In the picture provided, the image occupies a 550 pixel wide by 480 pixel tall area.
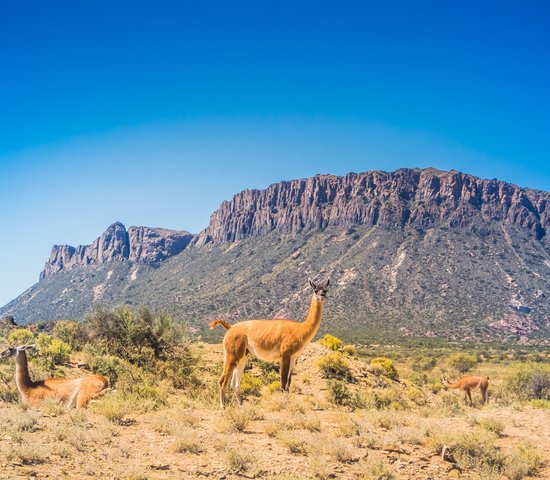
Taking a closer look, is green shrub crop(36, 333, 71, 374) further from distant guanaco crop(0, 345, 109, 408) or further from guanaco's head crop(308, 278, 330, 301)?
guanaco's head crop(308, 278, 330, 301)

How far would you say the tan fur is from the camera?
9.25 m

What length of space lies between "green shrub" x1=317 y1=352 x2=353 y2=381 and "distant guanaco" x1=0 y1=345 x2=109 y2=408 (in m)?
10.5

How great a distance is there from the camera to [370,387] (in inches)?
714

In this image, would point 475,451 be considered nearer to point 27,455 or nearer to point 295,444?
point 295,444

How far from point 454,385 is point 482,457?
11.4m

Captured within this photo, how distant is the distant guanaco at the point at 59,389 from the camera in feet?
30.3

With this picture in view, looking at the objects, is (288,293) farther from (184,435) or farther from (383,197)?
(184,435)

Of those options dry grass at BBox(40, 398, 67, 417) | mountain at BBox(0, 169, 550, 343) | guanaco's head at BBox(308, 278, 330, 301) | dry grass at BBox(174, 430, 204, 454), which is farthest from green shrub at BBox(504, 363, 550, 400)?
mountain at BBox(0, 169, 550, 343)

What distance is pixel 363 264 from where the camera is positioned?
92.9m

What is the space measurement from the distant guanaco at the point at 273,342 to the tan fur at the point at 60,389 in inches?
116

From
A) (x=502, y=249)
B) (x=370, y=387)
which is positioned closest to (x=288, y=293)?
(x=502, y=249)

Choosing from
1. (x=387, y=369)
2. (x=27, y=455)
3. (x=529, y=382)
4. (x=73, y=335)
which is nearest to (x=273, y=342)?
(x=27, y=455)

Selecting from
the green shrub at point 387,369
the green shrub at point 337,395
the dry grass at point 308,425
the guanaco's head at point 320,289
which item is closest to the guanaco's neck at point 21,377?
the dry grass at point 308,425

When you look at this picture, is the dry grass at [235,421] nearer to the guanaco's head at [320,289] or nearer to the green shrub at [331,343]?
the guanaco's head at [320,289]
